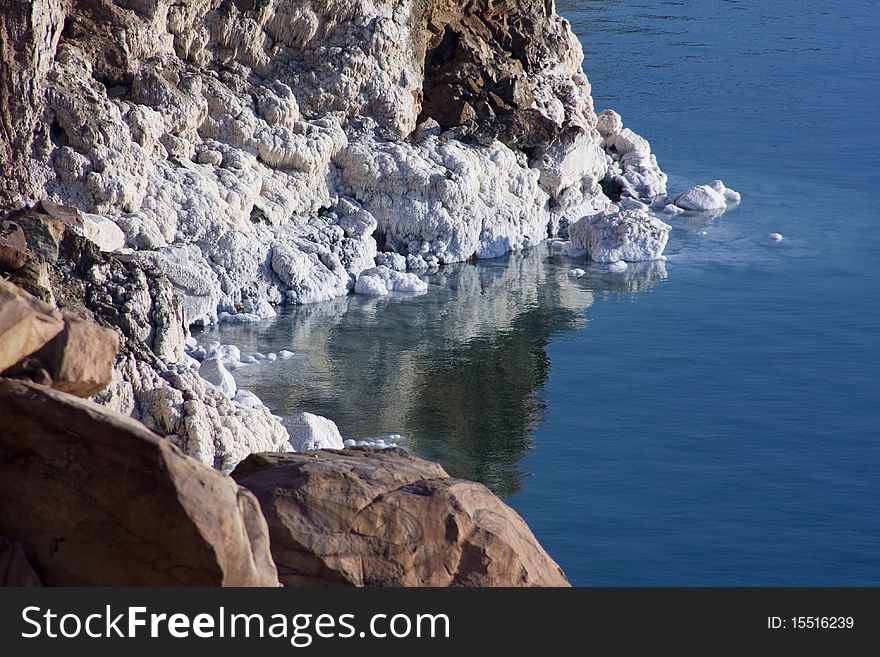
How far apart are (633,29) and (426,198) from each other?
3145 centimetres

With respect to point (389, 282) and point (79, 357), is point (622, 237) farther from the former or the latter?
point (79, 357)

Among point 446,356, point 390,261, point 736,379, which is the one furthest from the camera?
point 390,261

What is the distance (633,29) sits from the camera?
60.6m

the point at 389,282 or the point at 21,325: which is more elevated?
the point at 21,325

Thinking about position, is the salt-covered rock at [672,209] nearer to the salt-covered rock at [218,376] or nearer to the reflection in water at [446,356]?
the reflection in water at [446,356]

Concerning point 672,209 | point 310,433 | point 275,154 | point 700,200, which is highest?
point 275,154

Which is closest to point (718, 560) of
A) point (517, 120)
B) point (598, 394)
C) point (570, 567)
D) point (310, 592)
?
point (570, 567)

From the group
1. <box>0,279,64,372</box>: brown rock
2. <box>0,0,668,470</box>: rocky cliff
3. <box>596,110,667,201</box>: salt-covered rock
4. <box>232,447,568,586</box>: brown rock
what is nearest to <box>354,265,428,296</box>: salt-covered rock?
<box>0,0,668,470</box>: rocky cliff

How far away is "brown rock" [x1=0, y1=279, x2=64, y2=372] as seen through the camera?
8.99 meters

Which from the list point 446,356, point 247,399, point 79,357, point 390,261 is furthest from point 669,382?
point 79,357

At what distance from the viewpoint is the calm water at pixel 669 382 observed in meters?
20.3

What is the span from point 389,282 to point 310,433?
10817 millimetres

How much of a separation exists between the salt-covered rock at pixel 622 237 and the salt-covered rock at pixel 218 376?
14.1 meters

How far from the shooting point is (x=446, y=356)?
2775cm
